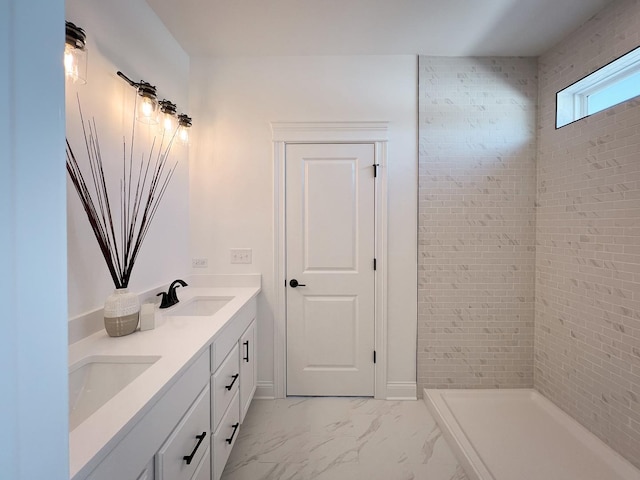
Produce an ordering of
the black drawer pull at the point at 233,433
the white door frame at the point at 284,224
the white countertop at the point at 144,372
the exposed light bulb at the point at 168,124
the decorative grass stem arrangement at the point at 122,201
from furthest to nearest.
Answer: the white door frame at the point at 284,224, the exposed light bulb at the point at 168,124, the black drawer pull at the point at 233,433, the decorative grass stem arrangement at the point at 122,201, the white countertop at the point at 144,372

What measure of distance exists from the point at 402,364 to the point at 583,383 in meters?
1.14

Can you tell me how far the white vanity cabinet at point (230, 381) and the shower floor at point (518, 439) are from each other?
1334 millimetres

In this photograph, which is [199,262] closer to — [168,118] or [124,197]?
[124,197]

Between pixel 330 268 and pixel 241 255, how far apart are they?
2.37 ft

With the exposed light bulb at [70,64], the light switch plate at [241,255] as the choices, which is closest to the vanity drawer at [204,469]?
the light switch plate at [241,255]

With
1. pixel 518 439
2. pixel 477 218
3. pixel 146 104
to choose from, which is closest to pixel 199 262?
pixel 146 104

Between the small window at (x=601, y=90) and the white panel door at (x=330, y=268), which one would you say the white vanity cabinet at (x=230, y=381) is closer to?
the white panel door at (x=330, y=268)

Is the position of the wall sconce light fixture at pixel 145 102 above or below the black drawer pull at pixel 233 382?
above

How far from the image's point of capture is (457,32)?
2.02 metres

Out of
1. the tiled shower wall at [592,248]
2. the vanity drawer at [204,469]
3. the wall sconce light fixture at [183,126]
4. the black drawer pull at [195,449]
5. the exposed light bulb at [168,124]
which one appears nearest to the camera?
the black drawer pull at [195,449]

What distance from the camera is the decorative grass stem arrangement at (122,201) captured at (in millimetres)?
1297

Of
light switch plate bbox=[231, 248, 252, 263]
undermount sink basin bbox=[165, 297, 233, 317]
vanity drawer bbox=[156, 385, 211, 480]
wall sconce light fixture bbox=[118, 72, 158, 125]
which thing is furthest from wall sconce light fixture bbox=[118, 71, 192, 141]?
vanity drawer bbox=[156, 385, 211, 480]

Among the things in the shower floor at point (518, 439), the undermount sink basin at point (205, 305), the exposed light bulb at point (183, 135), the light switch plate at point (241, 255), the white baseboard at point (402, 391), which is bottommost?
the shower floor at point (518, 439)

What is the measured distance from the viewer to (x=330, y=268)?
235 cm
